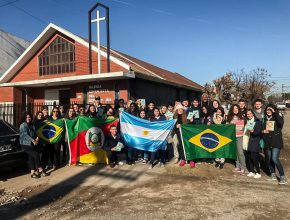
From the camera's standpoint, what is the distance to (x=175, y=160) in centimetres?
873

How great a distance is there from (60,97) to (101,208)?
15.4 m

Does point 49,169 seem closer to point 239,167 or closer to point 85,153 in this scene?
point 85,153

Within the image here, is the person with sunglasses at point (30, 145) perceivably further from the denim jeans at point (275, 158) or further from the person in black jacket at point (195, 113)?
the denim jeans at point (275, 158)

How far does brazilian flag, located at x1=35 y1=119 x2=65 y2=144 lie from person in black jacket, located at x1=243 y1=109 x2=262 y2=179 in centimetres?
502

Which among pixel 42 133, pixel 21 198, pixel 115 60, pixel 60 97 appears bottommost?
pixel 21 198

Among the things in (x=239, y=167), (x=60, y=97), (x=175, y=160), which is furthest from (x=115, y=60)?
(x=239, y=167)

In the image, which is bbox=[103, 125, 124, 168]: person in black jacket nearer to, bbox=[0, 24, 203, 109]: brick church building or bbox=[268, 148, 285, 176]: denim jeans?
bbox=[268, 148, 285, 176]: denim jeans

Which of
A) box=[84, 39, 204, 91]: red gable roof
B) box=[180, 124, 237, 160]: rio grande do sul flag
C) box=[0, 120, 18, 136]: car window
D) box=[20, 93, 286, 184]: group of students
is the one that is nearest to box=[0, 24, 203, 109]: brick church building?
box=[84, 39, 204, 91]: red gable roof

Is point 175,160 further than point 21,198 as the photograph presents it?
Yes

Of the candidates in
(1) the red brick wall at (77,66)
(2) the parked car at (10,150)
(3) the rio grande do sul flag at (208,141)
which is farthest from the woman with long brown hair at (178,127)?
(1) the red brick wall at (77,66)

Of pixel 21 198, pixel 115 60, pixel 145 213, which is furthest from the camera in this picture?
pixel 115 60

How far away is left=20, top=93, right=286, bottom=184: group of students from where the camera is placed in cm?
676

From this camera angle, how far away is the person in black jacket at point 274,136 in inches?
258

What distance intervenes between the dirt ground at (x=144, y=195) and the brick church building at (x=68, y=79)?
8.46 metres
